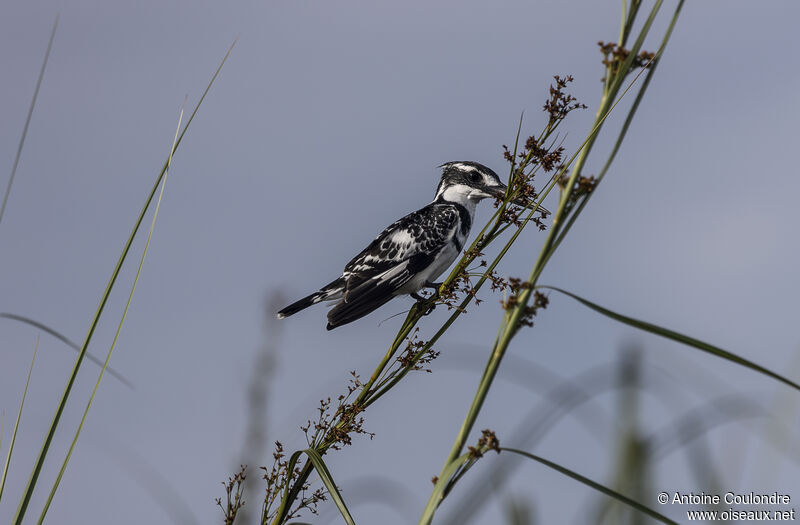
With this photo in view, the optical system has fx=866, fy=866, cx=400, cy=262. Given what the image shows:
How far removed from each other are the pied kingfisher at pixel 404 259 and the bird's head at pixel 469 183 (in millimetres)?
11

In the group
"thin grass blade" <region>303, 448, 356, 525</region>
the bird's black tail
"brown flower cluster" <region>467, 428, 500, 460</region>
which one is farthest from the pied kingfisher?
"brown flower cluster" <region>467, 428, 500, 460</region>

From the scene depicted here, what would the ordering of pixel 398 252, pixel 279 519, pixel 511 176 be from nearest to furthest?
pixel 279 519
pixel 511 176
pixel 398 252

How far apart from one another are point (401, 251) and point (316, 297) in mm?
972

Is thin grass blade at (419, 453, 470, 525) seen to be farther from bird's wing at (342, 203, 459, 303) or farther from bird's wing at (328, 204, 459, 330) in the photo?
bird's wing at (342, 203, 459, 303)

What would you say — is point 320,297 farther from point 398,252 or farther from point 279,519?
point 279,519

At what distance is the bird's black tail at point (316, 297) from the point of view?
8.37m

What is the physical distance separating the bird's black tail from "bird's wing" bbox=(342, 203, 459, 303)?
0.41 feet

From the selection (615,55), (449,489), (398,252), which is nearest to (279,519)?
(449,489)

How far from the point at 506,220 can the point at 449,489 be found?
2430 millimetres

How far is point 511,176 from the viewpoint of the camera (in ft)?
→ 14.1

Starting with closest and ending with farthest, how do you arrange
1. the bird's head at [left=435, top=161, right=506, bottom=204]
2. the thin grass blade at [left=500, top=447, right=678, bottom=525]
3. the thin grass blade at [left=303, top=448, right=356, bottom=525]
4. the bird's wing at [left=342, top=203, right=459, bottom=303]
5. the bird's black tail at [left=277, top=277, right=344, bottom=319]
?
1. the thin grass blade at [left=500, top=447, right=678, bottom=525]
2. the thin grass blade at [left=303, top=448, right=356, bottom=525]
3. the bird's wing at [left=342, top=203, right=459, bottom=303]
4. the bird's black tail at [left=277, top=277, right=344, bottom=319]
5. the bird's head at [left=435, top=161, right=506, bottom=204]

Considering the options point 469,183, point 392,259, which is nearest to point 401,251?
point 392,259

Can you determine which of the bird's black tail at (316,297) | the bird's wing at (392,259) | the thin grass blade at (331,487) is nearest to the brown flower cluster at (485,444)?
the thin grass blade at (331,487)

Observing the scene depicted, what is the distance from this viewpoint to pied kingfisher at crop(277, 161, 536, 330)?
307 inches
